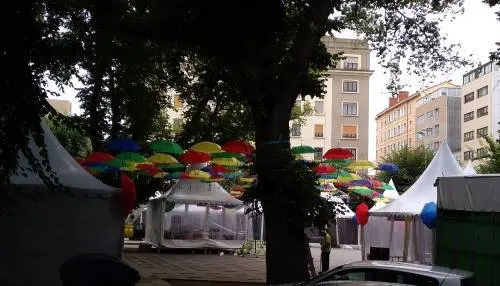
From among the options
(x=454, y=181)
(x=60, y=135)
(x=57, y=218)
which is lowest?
(x=57, y=218)

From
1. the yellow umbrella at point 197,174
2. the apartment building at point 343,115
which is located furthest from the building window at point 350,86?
the yellow umbrella at point 197,174

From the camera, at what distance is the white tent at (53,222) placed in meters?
12.4

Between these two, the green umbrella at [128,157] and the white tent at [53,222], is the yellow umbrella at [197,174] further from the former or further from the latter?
the white tent at [53,222]

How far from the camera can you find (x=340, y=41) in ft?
216

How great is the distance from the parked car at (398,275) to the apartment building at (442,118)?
272 ft

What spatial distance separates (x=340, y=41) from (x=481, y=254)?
55.3 m

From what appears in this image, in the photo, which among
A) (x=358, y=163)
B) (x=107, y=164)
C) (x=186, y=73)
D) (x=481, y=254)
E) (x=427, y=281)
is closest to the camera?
(x=427, y=281)

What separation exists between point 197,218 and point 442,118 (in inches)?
2758

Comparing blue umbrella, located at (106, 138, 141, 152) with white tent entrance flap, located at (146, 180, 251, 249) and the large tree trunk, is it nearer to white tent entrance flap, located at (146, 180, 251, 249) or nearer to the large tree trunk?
the large tree trunk

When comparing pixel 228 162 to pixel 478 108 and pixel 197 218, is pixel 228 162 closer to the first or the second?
pixel 197 218

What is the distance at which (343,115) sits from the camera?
7475 cm

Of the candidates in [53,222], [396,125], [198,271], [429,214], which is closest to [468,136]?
[396,125]

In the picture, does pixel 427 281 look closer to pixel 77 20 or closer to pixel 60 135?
pixel 77 20

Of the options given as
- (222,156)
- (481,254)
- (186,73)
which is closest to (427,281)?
(481,254)
